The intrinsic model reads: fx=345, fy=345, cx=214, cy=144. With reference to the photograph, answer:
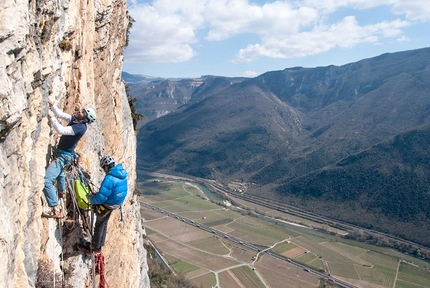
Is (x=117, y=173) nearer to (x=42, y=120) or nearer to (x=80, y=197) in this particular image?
(x=80, y=197)

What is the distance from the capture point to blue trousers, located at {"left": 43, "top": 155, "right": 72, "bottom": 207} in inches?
267

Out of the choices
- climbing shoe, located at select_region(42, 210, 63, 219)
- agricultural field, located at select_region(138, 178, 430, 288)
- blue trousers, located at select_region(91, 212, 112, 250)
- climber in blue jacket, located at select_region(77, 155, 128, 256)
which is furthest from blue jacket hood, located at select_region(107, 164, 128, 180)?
agricultural field, located at select_region(138, 178, 430, 288)

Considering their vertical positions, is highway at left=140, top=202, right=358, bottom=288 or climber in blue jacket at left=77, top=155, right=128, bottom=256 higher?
climber in blue jacket at left=77, top=155, right=128, bottom=256

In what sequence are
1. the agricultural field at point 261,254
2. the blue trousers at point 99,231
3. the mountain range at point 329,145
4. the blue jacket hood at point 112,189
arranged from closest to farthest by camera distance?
the blue jacket hood at point 112,189, the blue trousers at point 99,231, the agricultural field at point 261,254, the mountain range at point 329,145

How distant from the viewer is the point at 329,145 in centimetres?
12038

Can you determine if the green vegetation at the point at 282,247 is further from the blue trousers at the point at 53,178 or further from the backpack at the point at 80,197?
the blue trousers at the point at 53,178

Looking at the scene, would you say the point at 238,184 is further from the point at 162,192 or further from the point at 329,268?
the point at 329,268

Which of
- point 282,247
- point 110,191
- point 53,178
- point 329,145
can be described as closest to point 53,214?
point 53,178

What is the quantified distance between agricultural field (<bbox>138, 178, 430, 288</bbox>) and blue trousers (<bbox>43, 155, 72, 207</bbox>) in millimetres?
48017

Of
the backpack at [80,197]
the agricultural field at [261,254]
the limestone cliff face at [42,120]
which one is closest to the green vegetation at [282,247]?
the agricultural field at [261,254]

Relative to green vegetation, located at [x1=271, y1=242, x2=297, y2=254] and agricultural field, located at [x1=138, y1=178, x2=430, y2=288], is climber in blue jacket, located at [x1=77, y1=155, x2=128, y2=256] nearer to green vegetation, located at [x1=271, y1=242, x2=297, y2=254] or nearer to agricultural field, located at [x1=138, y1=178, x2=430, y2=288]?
agricultural field, located at [x1=138, y1=178, x2=430, y2=288]

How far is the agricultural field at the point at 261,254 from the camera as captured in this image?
5491cm

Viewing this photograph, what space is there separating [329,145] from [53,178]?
121451mm

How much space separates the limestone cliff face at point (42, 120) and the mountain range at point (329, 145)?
73092 mm
